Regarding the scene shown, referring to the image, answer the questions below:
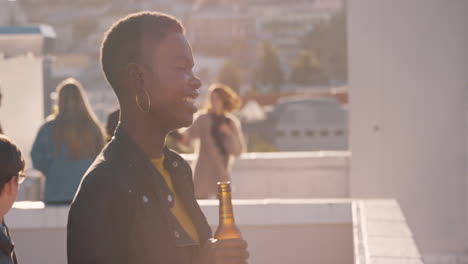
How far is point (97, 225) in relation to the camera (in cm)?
233

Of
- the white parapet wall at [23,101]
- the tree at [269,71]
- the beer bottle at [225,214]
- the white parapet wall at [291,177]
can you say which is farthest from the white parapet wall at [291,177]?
the tree at [269,71]

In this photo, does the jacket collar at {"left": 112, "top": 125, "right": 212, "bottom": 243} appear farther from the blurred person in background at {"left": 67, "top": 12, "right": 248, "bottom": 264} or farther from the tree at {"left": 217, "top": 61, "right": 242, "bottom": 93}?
the tree at {"left": 217, "top": 61, "right": 242, "bottom": 93}

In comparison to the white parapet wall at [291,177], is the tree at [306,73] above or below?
above

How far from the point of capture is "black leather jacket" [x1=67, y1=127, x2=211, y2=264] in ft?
7.67

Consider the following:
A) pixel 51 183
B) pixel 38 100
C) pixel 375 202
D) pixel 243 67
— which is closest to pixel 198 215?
pixel 375 202

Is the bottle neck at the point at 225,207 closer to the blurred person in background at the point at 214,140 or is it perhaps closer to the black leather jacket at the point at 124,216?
the black leather jacket at the point at 124,216

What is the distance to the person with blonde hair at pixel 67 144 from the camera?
260 inches

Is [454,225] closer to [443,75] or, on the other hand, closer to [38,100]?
[443,75]

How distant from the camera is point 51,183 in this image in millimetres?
6719

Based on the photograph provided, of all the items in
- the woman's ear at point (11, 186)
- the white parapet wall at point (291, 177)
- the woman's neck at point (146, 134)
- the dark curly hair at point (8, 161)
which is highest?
the woman's neck at point (146, 134)

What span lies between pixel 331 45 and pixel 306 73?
1267 cm

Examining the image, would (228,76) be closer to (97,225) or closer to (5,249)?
(5,249)

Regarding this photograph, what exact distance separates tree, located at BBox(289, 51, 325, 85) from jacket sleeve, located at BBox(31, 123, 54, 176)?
8229 cm

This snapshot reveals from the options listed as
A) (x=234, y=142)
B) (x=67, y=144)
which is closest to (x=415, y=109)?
(x=234, y=142)
